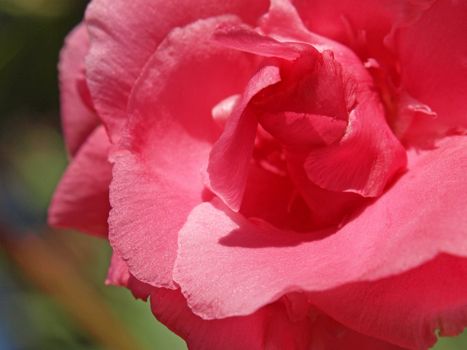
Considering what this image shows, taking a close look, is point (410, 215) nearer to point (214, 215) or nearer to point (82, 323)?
point (214, 215)

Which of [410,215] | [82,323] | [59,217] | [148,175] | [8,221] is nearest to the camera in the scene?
[410,215]

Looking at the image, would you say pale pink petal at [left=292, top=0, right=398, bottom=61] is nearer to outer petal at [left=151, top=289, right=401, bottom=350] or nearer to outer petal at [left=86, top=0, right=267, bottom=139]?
outer petal at [left=86, top=0, right=267, bottom=139]

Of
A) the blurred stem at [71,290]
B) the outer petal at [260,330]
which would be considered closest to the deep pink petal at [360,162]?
the outer petal at [260,330]

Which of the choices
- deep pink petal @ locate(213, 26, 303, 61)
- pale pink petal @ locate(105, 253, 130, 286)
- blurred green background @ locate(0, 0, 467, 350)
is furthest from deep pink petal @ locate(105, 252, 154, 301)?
blurred green background @ locate(0, 0, 467, 350)

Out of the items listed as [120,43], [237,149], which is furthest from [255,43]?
[120,43]

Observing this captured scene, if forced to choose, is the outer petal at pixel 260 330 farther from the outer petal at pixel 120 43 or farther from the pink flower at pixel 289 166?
the outer petal at pixel 120 43

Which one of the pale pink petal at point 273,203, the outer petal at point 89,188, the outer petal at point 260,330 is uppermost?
the pale pink petal at point 273,203

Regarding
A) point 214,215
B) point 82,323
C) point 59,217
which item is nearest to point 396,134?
point 214,215
